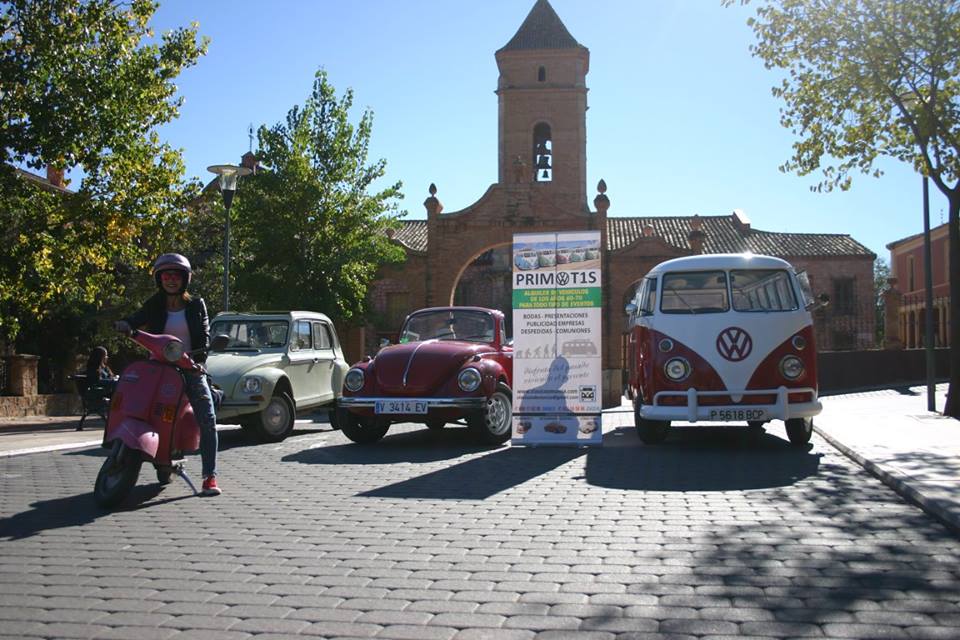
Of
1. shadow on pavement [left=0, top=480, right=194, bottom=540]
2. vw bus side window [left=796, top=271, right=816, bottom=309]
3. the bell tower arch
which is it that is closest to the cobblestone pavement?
shadow on pavement [left=0, top=480, right=194, bottom=540]

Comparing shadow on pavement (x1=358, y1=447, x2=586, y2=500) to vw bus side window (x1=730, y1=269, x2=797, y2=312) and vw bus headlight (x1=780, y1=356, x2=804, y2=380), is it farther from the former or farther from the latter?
vw bus side window (x1=730, y1=269, x2=797, y2=312)

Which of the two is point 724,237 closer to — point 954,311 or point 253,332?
point 954,311

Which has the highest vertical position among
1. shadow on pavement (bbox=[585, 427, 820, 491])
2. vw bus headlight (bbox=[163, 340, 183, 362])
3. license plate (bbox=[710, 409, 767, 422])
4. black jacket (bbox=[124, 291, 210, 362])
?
black jacket (bbox=[124, 291, 210, 362])

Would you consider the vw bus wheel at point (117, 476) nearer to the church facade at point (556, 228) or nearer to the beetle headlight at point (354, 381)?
the beetle headlight at point (354, 381)

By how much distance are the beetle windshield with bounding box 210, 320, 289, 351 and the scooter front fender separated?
6.23m

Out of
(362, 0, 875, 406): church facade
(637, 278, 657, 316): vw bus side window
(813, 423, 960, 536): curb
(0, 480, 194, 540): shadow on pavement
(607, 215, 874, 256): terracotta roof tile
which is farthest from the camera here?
(607, 215, 874, 256): terracotta roof tile

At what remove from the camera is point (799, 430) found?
10914 mm

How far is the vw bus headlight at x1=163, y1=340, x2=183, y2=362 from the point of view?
676cm

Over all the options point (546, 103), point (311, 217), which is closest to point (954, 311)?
point (311, 217)

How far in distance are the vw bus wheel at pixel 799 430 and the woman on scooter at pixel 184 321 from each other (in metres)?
6.92

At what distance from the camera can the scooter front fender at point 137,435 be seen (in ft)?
21.6

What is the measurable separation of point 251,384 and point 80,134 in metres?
8.55

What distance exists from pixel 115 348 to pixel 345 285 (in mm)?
7259

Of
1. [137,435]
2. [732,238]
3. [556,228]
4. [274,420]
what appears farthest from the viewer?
[732,238]
